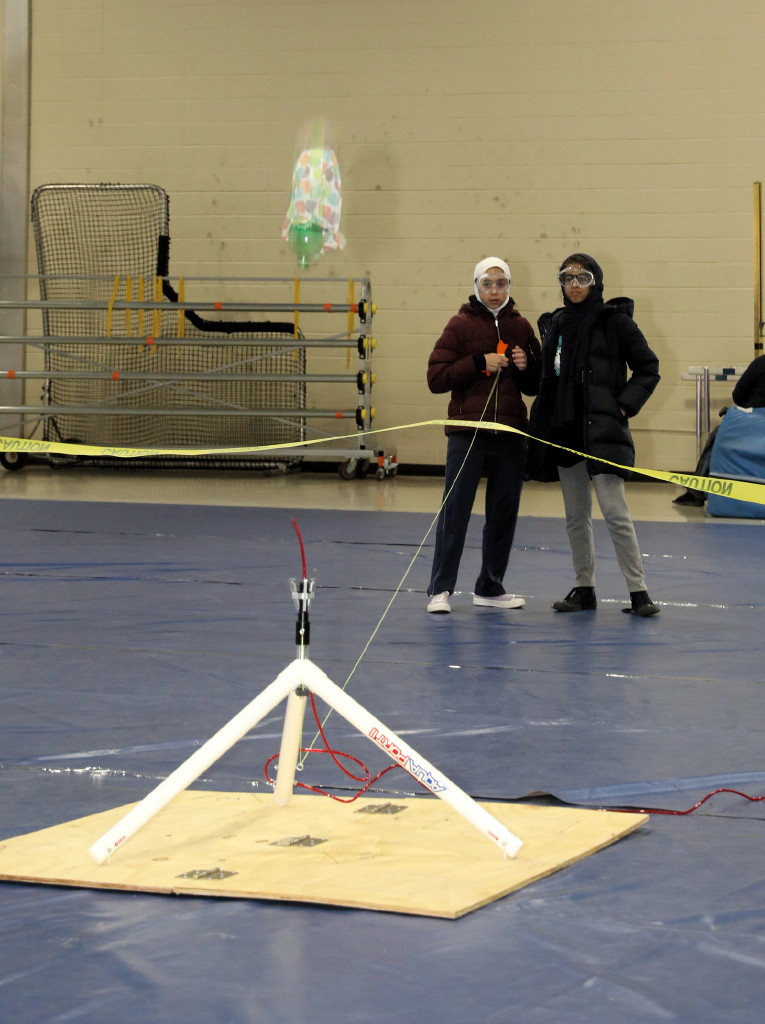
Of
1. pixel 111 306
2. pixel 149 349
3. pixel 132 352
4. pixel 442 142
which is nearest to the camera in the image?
pixel 111 306

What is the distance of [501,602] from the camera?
6.43 meters

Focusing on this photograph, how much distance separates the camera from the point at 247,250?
1422 centimetres

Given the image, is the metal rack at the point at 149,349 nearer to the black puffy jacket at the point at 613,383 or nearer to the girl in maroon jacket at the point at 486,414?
the girl in maroon jacket at the point at 486,414

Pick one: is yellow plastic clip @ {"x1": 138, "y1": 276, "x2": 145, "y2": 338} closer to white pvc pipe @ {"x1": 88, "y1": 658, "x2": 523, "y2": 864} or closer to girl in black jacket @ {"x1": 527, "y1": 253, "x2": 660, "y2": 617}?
girl in black jacket @ {"x1": 527, "y1": 253, "x2": 660, "y2": 617}

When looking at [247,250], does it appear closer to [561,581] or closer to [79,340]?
[79,340]

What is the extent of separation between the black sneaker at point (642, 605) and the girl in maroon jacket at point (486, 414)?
21.6 inches

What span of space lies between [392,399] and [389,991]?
1204cm

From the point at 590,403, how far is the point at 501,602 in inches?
41.9

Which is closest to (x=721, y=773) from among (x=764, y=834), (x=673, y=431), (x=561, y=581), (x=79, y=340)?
(x=764, y=834)

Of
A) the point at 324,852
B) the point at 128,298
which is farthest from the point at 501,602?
the point at 128,298

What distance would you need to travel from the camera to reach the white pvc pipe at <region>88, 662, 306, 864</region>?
2775 millimetres

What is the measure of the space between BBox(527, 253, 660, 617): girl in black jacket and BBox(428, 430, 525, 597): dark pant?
13 centimetres

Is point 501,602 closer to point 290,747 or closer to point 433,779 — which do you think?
point 290,747

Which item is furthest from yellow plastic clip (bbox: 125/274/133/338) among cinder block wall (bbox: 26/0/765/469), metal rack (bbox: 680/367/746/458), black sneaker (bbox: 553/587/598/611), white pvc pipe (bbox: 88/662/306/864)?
white pvc pipe (bbox: 88/662/306/864)
